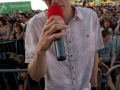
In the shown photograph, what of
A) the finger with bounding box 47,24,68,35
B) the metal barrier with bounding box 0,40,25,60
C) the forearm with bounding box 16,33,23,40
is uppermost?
the finger with bounding box 47,24,68,35

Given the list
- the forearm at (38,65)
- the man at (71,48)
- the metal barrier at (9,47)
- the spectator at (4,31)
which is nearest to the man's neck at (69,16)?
the man at (71,48)

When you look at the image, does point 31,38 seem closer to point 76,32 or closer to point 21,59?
point 76,32

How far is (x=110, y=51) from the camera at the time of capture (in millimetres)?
3883

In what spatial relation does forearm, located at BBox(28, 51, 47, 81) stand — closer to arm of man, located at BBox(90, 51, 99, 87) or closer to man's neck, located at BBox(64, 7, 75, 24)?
man's neck, located at BBox(64, 7, 75, 24)

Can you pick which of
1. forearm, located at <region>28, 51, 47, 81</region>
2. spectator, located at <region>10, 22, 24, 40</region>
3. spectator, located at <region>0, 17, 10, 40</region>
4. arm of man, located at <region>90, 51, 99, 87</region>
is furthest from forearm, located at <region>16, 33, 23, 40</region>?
forearm, located at <region>28, 51, 47, 81</region>

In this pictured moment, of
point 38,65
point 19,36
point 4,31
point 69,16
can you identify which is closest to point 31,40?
point 38,65

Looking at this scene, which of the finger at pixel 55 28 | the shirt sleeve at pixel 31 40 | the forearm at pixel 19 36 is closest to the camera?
the finger at pixel 55 28

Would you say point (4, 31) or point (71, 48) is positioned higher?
point (71, 48)

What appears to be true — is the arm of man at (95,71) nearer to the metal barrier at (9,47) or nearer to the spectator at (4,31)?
the metal barrier at (9,47)

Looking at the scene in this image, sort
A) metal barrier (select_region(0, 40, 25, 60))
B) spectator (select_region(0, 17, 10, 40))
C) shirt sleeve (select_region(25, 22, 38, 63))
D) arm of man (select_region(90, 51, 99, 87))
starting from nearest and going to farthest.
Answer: shirt sleeve (select_region(25, 22, 38, 63))
arm of man (select_region(90, 51, 99, 87))
metal barrier (select_region(0, 40, 25, 60))
spectator (select_region(0, 17, 10, 40))

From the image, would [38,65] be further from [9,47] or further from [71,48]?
[9,47]

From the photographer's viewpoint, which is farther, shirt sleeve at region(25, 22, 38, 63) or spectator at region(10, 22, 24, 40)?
spectator at region(10, 22, 24, 40)

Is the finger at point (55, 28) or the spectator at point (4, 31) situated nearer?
the finger at point (55, 28)

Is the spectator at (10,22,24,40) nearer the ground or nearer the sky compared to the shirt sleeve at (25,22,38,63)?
nearer the ground
